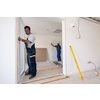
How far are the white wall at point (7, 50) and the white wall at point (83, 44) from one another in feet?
4.56

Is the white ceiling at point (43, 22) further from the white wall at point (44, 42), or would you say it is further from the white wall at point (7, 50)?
the white wall at point (44, 42)

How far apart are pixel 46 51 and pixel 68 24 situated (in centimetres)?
267

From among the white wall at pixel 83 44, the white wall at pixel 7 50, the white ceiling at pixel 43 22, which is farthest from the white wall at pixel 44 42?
the white wall at pixel 7 50

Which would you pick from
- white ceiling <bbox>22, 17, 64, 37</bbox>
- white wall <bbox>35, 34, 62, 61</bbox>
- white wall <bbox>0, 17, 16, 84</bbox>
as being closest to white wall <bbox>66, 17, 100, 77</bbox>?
white ceiling <bbox>22, 17, 64, 37</bbox>

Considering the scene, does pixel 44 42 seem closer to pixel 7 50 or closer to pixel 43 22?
pixel 43 22

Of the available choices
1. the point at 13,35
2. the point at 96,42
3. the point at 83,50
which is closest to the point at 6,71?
the point at 13,35

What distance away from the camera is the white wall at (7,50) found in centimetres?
89

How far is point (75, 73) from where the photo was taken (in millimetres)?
1584

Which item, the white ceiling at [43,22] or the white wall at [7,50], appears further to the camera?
the white ceiling at [43,22]

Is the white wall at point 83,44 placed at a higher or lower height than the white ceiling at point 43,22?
lower

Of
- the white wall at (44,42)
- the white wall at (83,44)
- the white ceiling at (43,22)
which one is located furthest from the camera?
the white wall at (44,42)

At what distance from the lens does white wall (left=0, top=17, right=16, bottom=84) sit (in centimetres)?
89

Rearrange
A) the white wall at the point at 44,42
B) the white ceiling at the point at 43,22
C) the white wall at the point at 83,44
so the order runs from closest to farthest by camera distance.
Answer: the white ceiling at the point at 43,22
the white wall at the point at 83,44
the white wall at the point at 44,42

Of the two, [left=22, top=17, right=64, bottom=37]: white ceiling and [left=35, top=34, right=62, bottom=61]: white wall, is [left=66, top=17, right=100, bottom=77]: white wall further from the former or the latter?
[left=35, top=34, right=62, bottom=61]: white wall
